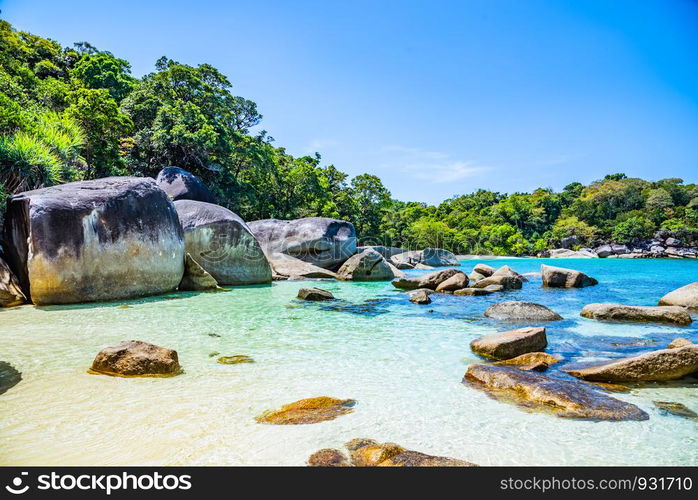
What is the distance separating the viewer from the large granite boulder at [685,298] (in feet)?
30.8

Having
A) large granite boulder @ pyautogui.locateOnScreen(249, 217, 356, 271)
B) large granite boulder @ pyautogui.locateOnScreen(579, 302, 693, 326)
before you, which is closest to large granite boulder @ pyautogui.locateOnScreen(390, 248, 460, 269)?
large granite boulder @ pyautogui.locateOnScreen(249, 217, 356, 271)

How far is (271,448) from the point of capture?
2.59 metres

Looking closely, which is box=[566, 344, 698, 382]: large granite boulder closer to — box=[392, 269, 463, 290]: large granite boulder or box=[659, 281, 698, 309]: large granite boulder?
box=[659, 281, 698, 309]: large granite boulder

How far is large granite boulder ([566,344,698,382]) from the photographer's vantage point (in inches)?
159

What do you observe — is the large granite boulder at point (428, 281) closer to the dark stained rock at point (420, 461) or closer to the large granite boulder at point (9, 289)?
the large granite boulder at point (9, 289)

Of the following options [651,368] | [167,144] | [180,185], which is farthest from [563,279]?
[167,144]

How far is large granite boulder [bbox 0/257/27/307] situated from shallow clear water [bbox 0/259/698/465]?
37.1 inches
